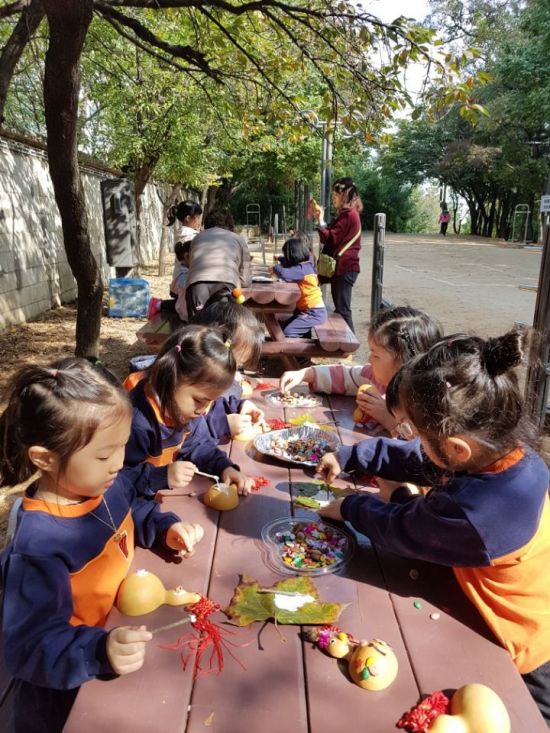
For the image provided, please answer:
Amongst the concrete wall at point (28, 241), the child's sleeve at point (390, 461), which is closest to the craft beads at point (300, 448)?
the child's sleeve at point (390, 461)

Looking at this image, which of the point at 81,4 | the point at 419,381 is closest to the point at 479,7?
the point at 81,4

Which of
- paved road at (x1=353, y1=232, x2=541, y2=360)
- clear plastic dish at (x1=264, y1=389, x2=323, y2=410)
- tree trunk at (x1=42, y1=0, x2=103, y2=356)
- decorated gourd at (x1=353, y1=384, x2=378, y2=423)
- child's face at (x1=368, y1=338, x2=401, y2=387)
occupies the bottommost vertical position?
paved road at (x1=353, y1=232, x2=541, y2=360)

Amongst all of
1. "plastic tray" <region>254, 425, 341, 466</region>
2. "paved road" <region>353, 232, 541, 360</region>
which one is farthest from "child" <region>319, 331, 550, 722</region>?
"paved road" <region>353, 232, 541, 360</region>

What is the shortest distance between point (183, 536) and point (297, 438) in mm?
826

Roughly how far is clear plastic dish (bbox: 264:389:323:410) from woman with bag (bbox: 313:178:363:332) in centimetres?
353

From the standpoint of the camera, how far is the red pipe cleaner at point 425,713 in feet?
3.13

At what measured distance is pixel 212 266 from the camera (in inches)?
198

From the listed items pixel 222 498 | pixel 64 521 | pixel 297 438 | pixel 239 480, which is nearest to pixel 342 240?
pixel 297 438

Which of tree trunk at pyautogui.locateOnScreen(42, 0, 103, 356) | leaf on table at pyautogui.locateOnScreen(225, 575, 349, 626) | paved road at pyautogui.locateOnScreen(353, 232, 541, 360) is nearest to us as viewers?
leaf on table at pyautogui.locateOnScreen(225, 575, 349, 626)

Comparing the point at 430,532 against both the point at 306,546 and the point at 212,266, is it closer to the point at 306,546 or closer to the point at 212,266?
the point at 306,546

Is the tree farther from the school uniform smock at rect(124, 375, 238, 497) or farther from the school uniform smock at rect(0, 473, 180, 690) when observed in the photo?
the school uniform smock at rect(0, 473, 180, 690)

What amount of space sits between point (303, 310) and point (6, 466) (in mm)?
4510

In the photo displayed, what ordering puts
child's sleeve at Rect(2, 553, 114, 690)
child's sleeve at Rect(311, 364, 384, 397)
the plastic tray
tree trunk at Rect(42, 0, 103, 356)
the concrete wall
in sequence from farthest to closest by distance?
the concrete wall → tree trunk at Rect(42, 0, 103, 356) → child's sleeve at Rect(311, 364, 384, 397) → the plastic tray → child's sleeve at Rect(2, 553, 114, 690)

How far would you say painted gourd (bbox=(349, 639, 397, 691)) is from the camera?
1.03 metres
